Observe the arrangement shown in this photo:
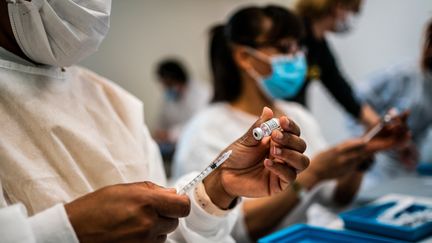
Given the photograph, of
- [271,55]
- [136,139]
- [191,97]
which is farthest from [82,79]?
[191,97]

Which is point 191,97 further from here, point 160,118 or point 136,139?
point 136,139

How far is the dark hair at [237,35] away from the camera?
1.48 metres

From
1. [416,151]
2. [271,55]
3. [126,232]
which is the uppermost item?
[416,151]

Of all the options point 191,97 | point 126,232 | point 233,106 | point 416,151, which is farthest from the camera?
point 191,97

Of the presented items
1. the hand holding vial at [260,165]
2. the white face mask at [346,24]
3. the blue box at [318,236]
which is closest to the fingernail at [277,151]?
the hand holding vial at [260,165]

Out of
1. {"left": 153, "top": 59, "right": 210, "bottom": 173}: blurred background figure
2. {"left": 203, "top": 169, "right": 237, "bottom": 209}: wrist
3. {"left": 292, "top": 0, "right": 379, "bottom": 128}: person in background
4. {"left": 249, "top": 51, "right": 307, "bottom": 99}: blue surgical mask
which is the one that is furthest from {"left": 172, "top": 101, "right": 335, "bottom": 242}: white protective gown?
{"left": 153, "top": 59, "right": 210, "bottom": 173}: blurred background figure

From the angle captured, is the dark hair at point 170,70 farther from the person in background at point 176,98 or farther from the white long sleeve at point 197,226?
the white long sleeve at point 197,226

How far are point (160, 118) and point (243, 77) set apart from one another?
9.21 ft

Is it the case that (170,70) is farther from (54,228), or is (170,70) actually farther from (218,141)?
(54,228)

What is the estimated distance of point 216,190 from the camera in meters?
0.85

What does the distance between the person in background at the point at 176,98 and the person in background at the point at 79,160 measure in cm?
303

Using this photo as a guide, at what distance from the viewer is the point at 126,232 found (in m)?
0.60

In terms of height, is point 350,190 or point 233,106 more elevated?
Answer: point 350,190

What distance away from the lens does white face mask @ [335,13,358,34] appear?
193 cm
